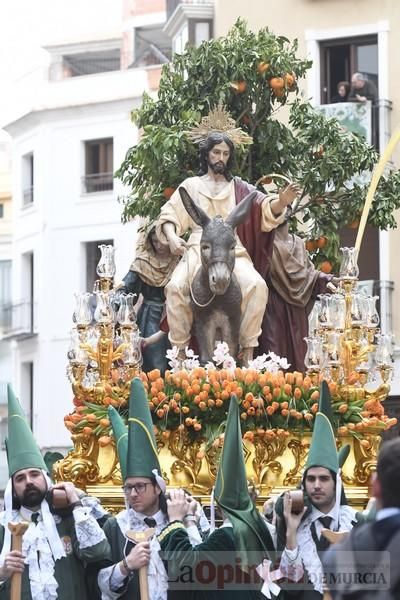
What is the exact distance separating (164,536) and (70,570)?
0.70 m

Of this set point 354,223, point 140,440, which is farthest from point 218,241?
point 354,223

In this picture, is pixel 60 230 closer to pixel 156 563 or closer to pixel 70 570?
pixel 70 570

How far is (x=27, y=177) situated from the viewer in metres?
38.2

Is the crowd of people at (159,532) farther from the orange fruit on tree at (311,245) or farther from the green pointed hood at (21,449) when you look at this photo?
the orange fruit on tree at (311,245)

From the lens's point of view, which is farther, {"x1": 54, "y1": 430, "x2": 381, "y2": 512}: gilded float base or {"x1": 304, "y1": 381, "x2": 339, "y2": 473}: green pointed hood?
{"x1": 54, "y1": 430, "x2": 381, "y2": 512}: gilded float base

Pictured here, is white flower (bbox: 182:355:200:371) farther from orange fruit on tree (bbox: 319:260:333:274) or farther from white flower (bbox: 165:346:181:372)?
orange fruit on tree (bbox: 319:260:333:274)

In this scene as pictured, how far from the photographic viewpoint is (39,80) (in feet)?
127

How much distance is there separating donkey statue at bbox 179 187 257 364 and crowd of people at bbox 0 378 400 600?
11.4 feet

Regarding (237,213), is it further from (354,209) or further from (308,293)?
(354,209)

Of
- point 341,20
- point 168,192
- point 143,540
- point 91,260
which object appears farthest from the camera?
point 91,260

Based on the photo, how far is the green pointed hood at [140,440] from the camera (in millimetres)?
10102

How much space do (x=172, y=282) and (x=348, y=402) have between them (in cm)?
182

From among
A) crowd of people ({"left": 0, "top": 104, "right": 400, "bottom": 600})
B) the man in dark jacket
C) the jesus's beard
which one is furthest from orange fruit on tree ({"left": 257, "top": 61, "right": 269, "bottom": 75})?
the man in dark jacket

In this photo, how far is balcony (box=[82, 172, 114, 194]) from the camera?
36.4 meters
